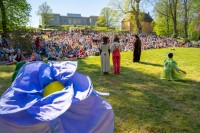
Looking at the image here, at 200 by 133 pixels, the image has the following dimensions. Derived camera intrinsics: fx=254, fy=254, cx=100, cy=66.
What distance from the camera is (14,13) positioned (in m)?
29.8

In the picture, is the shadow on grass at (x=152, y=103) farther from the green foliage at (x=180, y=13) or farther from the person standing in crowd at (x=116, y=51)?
the green foliage at (x=180, y=13)

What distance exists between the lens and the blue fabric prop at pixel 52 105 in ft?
7.80

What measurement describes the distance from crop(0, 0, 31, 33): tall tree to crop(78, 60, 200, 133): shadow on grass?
21267 mm

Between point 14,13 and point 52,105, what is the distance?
97.7 feet

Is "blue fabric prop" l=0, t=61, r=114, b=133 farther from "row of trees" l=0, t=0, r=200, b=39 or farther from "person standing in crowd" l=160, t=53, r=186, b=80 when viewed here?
"row of trees" l=0, t=0, r=200, b=39

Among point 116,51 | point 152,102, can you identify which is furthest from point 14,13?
point 152,102

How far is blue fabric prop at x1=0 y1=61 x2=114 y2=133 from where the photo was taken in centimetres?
238

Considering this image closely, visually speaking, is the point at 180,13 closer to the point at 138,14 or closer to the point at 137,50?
the point at 138,14

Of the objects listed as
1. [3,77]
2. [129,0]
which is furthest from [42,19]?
[3,77]

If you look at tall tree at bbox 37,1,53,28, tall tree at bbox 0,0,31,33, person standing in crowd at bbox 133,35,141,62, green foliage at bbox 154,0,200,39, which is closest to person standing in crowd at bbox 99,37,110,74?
person standing in crowd at bbox 133,35,141,62

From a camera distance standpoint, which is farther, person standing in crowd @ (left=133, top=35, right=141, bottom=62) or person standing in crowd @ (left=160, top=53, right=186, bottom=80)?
person standing in crowd @ (left=133, top=35, right=141, bottom=62)

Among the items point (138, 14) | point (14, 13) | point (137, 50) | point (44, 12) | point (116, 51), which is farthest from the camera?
point (44, 12)

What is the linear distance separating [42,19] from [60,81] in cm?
8812

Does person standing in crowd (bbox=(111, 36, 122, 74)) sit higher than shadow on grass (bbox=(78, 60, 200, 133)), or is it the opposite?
person standing in crowd (bbox=(111, 36, 122, 74))
